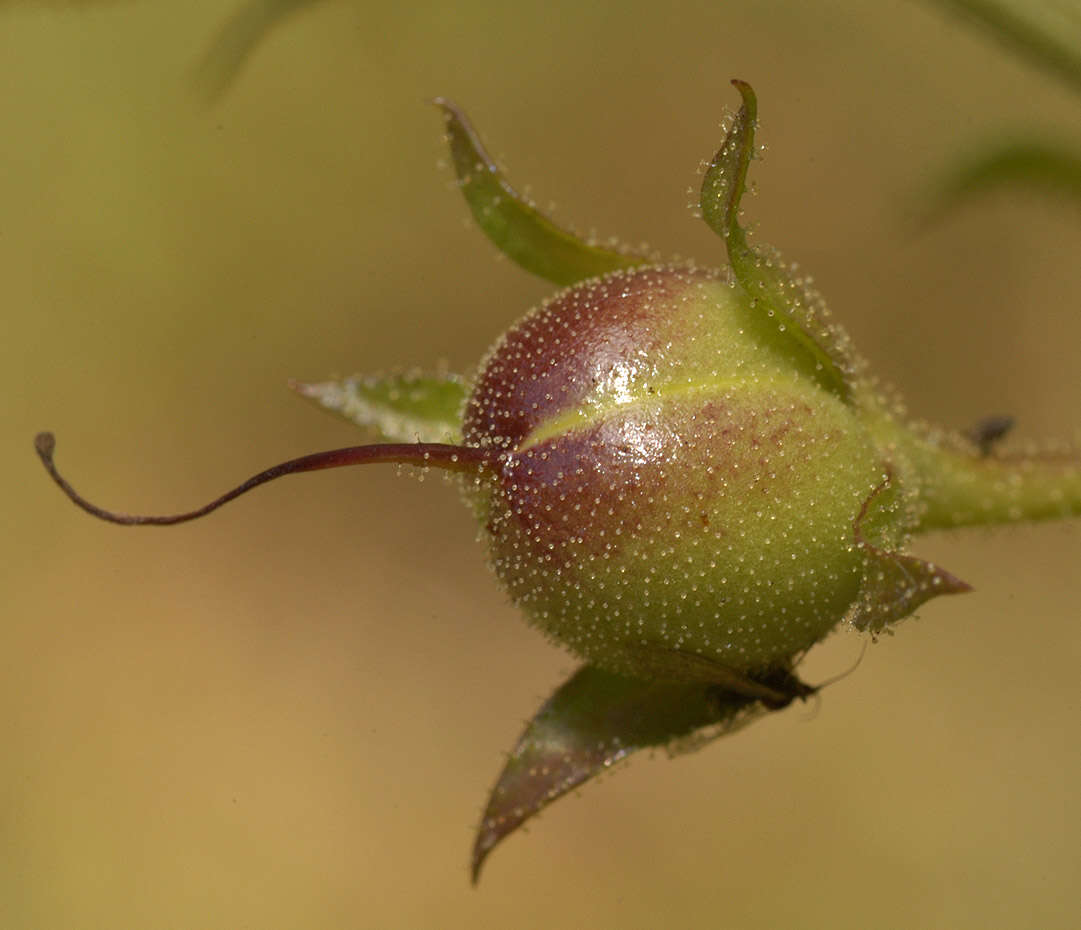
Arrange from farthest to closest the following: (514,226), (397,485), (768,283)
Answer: (397,485), (514,226), (768,283)

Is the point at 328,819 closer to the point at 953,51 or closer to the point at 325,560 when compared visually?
the point at 325,560

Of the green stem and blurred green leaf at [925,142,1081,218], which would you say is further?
blurred green leaf at [925,142,1081,218]

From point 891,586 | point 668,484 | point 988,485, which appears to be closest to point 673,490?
point 668,484

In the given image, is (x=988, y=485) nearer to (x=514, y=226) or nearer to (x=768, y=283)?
(x=768, y=283)

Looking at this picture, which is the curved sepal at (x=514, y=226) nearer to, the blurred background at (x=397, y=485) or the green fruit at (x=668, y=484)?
the green fruit at (x=668, y=484)

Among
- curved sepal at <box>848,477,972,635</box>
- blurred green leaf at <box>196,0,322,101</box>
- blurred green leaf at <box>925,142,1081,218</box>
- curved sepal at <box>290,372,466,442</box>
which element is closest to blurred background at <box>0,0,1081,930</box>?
blurred green leaf at <box>925,142,1081,218</box>

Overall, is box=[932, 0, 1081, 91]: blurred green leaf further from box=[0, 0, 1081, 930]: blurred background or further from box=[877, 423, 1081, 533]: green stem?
box=[0, 0, 1081, 930]: blurred background
